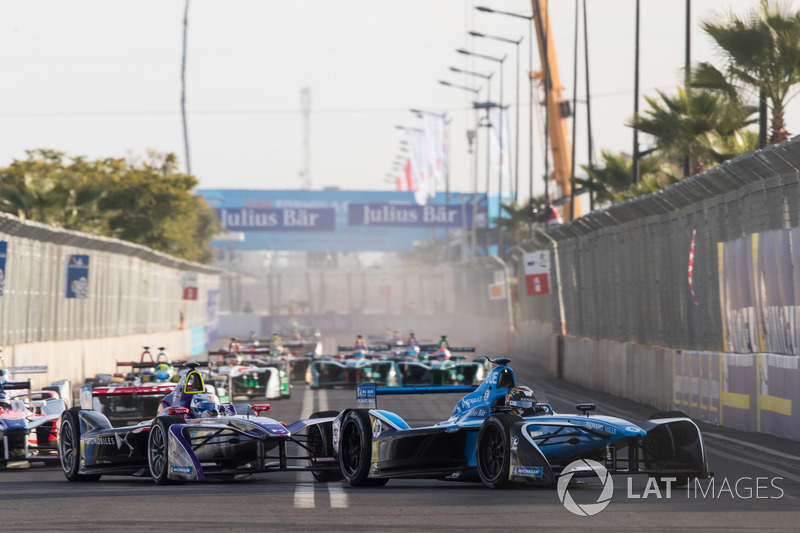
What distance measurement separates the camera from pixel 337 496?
10844 millimetres

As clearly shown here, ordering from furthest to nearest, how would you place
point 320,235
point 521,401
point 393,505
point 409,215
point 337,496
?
point 320,235 → point 409,215 → point 521,401 → point 337,496 → point 393,505

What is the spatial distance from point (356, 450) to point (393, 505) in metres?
1.82

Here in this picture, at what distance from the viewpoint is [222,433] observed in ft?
38.8

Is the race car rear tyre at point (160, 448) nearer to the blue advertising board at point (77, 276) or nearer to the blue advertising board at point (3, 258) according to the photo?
the blue advertising board at point (3, 258)

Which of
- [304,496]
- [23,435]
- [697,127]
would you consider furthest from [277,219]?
[304,496]

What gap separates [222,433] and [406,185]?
94793mm

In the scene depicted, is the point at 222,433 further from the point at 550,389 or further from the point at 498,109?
the point at 498,109

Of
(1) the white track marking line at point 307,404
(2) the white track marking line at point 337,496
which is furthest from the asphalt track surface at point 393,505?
(1) the white track marking line at point 307,404

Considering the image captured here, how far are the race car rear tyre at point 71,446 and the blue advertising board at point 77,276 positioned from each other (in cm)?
1985

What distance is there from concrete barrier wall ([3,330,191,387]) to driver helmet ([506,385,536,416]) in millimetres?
17894

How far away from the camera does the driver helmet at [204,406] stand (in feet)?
43.4

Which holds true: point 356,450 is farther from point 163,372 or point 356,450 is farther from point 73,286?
point 73,286

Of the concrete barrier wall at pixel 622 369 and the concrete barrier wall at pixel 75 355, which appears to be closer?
the concrete barrier wall at pixel 622 369

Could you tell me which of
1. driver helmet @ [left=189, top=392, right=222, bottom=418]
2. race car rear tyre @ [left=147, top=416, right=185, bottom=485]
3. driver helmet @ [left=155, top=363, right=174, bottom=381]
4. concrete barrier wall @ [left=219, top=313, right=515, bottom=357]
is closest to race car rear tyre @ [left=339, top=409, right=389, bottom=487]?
race car rear tyre @ [left=147, top=416, right=185, bottom=485]
